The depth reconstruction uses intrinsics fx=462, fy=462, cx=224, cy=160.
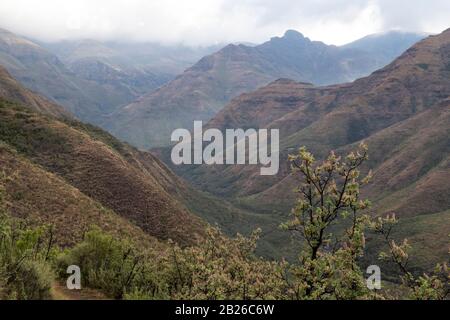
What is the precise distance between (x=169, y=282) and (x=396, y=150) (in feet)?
561

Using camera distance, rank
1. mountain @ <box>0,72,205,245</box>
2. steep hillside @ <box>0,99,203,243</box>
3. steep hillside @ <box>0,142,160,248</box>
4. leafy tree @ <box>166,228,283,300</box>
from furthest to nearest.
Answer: steep hillside @ <box>0,99,203,243</box>, mountain @ <box>0,72,205,245</box>, steep hillside @ <box>0,142,160,248</box>, leafy tree @ <box>166,228,283,300</box>

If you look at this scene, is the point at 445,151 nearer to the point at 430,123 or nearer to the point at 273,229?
the point at 430,123

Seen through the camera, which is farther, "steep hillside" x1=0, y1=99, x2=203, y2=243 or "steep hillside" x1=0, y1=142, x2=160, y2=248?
"steep hillside" x1=0, y1=99, x2=203, y2=243

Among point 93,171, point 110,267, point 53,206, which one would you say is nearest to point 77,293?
point 110,267

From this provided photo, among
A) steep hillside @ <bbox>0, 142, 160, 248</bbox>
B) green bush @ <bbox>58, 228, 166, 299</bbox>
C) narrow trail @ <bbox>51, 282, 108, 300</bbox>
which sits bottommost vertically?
narrow trail @ <bbox>51, 282, 108, 300</bbox>

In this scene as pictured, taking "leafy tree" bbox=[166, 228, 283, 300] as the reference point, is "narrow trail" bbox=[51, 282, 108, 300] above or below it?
below

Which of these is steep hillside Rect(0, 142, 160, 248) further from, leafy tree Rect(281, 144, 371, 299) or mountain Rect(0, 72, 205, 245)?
leafy tree Rect(281, 144, 371, 299)

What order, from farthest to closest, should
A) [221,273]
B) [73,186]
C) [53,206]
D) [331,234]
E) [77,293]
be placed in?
[73,186] < [53,206] < [77,293] < [331,234] < [221,273]

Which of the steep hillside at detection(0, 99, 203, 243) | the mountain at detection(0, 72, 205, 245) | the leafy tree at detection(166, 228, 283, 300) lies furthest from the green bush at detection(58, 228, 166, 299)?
the steep hillside at detection(0, 99, 203, 243)

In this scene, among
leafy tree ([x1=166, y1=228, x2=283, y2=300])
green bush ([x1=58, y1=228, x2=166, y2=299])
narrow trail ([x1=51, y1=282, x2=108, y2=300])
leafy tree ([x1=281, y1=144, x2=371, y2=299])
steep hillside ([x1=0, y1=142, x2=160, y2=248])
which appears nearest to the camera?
leafy tree ([x1=281, y1=144, x2=371, y2=299])

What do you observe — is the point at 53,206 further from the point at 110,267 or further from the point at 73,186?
the point at 110,267

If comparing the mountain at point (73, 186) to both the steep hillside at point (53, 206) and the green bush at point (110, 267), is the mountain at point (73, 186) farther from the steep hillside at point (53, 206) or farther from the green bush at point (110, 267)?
the green bush at point (110, 267)
